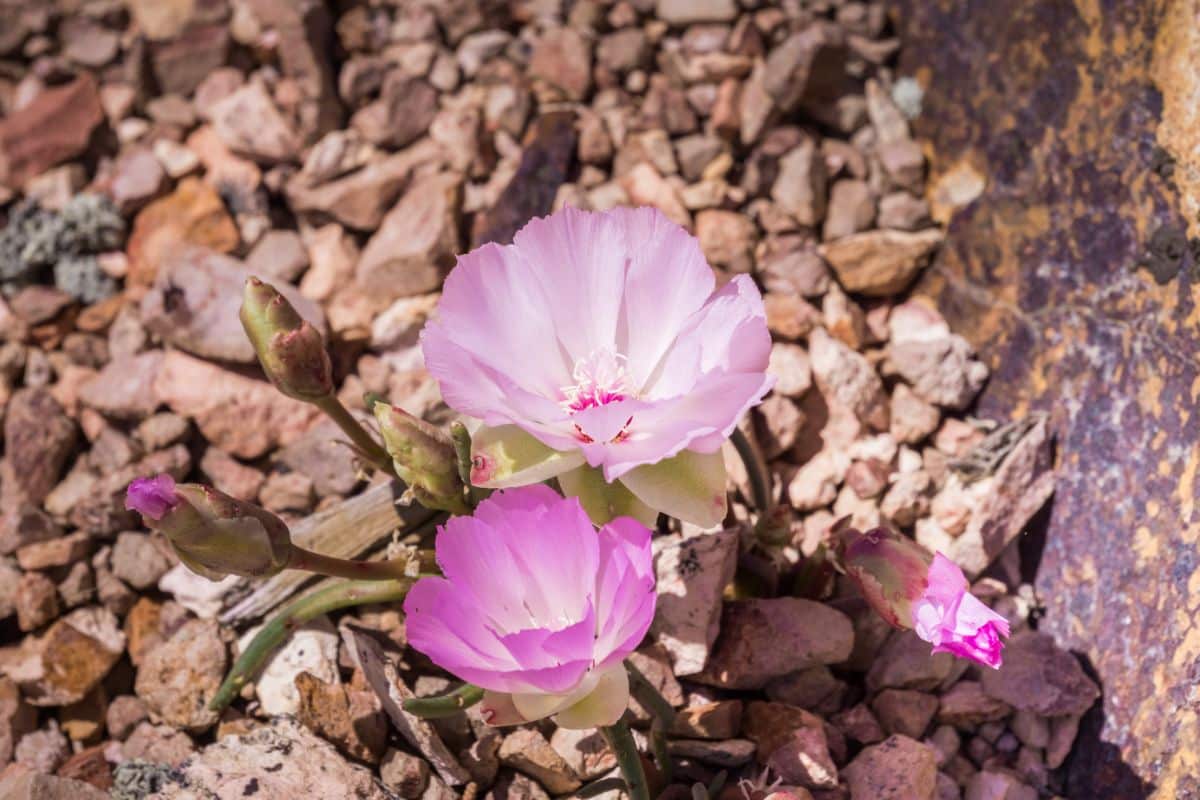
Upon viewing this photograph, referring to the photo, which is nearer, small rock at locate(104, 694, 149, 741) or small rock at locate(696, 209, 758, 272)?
small rock at locate(104, 694, 149, 741)

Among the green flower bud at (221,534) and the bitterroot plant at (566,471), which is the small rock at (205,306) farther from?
the green flower bud at (221,534)

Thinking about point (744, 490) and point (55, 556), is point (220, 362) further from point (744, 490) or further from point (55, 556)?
point (744, 490)

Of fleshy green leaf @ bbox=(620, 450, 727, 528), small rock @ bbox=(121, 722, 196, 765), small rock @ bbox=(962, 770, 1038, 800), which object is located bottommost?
small rock @ bbox=(121, 722, 196, 765)

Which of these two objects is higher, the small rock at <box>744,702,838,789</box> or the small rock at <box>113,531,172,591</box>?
the small rock at <box>744,702,838,789</box>

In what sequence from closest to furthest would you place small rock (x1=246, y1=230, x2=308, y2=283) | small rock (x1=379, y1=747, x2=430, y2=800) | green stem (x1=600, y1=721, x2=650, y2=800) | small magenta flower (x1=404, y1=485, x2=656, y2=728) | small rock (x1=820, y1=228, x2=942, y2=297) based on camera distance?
1. small magenta flower (x1=404, y1=485, x2=656, y2=728)
2. green stem (x1=600, y1=721, x2=650, y2=800)
3. small rock (x1=379, y1=747, x2=430, y2=800)
4. small rock (x1=820, y1=228, x2=942, y2=297)
5. small rock (x1=246, y1=230, x2=308, y2=283)

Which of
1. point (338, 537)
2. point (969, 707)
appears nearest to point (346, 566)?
point (338, 537)

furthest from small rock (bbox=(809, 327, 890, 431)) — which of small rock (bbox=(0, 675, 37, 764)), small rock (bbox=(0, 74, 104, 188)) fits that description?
small rock (bbox=(0, 74, 104, 188))

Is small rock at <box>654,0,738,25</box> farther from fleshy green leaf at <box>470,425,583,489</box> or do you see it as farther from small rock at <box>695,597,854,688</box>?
fleshy green leaf at <box>470,425,583,489</box>
